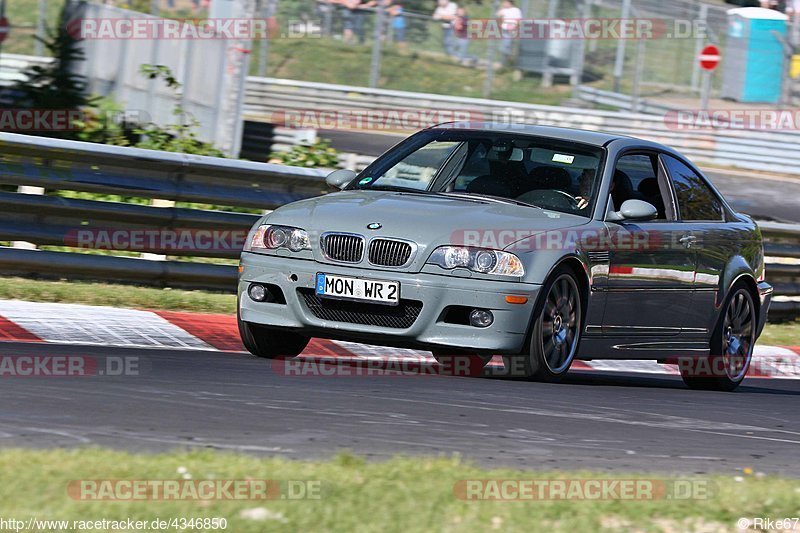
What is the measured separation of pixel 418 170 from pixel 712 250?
2.05 meters

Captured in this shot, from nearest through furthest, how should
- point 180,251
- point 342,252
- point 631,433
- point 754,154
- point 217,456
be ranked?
point 217,456 → point 631,433 → point 342,252 → point 180,251 → point 754,154

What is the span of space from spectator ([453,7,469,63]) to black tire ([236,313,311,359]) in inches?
829

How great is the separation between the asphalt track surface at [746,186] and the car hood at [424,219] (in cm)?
1521

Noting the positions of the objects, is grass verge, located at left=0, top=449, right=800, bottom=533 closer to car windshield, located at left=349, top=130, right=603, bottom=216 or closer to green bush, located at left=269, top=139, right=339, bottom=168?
car windshield, located at left=349, top=130, right=603, bottom=216

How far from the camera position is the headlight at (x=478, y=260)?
732cm

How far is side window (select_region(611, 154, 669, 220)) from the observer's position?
859 cm

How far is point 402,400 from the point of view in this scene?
6.58m

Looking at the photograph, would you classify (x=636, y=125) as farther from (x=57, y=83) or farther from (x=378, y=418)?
(x=378, y=418)

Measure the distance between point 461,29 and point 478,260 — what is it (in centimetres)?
2199

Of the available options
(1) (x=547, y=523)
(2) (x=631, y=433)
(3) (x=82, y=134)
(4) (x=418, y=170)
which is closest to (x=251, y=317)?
(4) (x=418, y=170)

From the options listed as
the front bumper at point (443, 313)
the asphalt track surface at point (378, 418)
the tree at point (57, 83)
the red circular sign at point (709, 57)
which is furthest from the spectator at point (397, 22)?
the front bumper at point (443, 313)

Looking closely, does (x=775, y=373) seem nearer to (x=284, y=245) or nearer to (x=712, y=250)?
(x=712, y=250)
